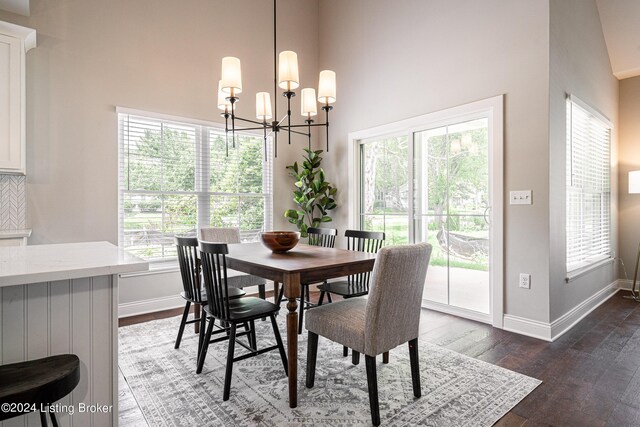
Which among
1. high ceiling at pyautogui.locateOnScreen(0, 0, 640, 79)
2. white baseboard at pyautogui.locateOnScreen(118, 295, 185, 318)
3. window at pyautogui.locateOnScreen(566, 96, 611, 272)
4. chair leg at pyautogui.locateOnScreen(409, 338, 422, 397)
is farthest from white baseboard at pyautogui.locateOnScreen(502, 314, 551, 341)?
high ceiling at pyautogui.locateOnScreen(0, 0, 640, 79)

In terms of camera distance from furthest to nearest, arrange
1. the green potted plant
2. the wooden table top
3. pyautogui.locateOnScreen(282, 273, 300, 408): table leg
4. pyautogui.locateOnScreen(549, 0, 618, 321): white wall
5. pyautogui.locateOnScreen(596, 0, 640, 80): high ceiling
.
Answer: the green potted plant
pyautogui.locateOnScreen(596, 0, 640, 80): high ceiling
pyautogui.locateOnScreen(549, 0, 618, 321): white wall
the wooden table top
pyautogui.locateOnScreen(282, 273, 300, 408): table leg

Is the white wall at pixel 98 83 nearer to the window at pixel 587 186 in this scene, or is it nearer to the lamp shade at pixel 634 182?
the window at pixel 587 186

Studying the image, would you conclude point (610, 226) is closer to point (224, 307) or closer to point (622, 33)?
→ point (622, 33)

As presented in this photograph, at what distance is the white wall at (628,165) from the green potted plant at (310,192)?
4.04m

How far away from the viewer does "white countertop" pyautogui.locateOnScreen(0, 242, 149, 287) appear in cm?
114

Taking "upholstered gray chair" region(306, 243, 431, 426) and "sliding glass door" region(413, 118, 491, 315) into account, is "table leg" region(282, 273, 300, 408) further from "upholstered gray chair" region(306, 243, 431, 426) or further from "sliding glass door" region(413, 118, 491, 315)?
"sliding glass door" region(413, 118, 491, 315)

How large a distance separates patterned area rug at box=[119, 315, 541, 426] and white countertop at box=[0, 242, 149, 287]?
1.00 m

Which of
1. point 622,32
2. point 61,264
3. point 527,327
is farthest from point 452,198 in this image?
point 61,264

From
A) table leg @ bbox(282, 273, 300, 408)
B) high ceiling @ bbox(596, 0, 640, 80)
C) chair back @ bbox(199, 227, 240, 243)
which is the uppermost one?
high ceiling @ bbox(596, 0, 640, 80)

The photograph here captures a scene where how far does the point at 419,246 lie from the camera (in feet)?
6.16

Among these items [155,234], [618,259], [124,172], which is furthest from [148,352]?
[618,259]

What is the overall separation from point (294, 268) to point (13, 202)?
272cm

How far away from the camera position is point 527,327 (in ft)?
10.2

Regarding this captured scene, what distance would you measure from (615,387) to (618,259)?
138 inches
